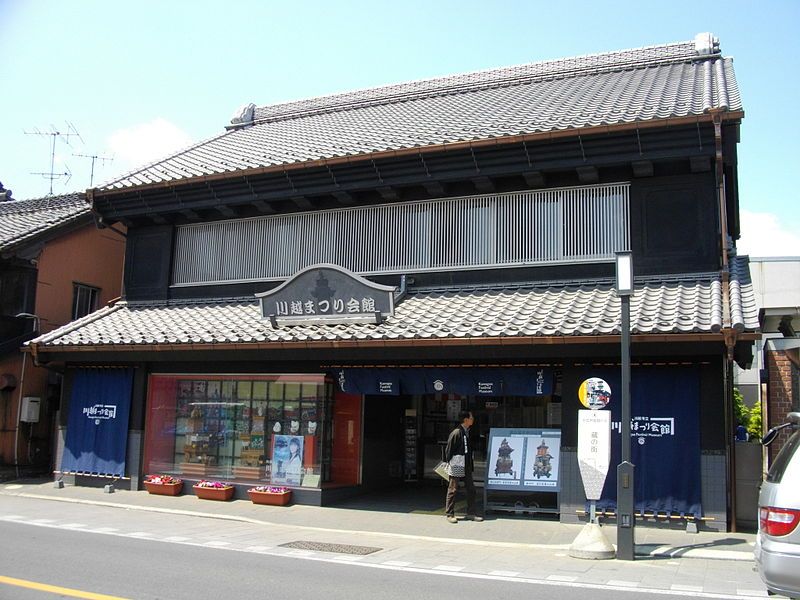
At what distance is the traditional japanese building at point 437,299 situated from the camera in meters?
12.8

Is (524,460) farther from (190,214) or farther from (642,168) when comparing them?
(190,214)

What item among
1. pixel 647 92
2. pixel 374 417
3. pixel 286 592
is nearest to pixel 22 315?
pixel 374 417

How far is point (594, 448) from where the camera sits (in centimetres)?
1140

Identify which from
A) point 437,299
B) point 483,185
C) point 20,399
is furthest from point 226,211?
point 20,399

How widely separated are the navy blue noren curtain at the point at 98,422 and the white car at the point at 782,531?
14572 mm

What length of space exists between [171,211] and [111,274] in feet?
21.1

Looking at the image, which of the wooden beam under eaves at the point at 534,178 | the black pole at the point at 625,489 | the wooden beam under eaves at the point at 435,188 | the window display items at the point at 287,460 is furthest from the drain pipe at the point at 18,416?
the black pole at the point at 625,489

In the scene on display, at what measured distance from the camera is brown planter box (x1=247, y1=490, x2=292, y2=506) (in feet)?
50.9

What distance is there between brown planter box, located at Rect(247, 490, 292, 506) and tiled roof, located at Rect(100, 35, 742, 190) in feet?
23.5

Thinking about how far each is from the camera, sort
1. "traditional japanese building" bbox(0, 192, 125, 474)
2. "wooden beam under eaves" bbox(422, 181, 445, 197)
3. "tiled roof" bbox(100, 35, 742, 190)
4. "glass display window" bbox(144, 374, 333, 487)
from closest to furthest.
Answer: "tiled roof" bbox(100, 35, 742, 190)
"wooden beam under eaves" bbox(422, 181, 445, 197)
"glass display window" bbox(144, 374, 333, 487)
"traditional japanese building" bbox(0, 192, 125, 474)

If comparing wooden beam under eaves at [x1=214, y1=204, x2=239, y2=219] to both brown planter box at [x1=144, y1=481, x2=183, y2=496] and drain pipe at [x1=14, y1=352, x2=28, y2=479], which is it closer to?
brown planter box at [x1=144, y1=481, x2=183, y2=496]

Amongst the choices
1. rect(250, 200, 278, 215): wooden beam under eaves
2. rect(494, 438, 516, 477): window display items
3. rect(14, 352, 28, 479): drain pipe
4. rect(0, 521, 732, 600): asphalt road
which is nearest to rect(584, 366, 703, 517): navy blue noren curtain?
rect(494, 438, 516, 477): window display items

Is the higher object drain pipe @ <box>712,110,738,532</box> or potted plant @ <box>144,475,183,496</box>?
drain pipe @ <box>712,110,738,532</box>

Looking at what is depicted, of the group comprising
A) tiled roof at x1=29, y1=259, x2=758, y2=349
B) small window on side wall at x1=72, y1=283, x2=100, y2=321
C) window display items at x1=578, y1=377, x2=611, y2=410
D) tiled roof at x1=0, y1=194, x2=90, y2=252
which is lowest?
window display items at x1=578, y1=377, x2=611, y2=410
